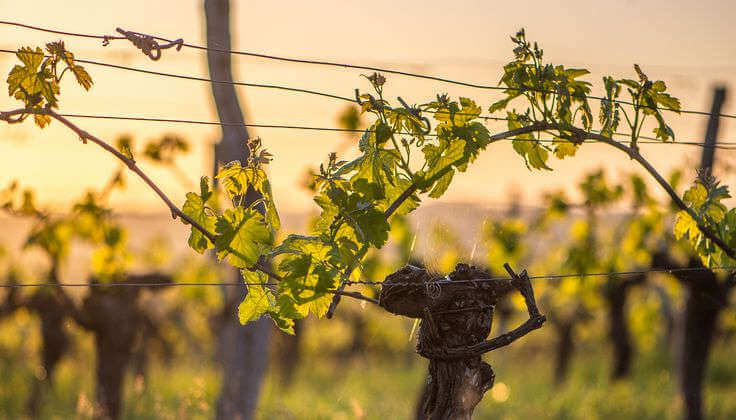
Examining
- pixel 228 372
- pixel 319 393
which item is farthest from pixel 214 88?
pixel 319 393

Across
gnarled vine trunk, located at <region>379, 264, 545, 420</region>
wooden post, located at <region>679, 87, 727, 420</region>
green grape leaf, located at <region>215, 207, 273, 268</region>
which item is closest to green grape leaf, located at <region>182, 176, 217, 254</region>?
green grape leaf, located at <region>215, 207, 273, 268</region>

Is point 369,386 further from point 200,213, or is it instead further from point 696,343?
point 200,213

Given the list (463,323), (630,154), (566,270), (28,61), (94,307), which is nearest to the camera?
(28,61)

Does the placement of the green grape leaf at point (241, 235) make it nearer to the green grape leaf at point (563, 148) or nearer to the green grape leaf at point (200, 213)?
the green grape leaf at point (200, 213)

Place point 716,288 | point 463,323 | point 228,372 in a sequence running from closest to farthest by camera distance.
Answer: point 463,323, point 228,372, point 716,288

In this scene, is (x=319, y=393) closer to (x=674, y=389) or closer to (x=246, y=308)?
(x=674, y=389)

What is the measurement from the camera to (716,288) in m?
8.34

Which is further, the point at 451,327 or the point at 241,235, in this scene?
the point at 451,327

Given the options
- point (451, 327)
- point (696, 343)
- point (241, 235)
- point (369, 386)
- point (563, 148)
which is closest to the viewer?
point (241, 235)

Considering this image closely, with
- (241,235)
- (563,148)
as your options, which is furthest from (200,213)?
(563,148)

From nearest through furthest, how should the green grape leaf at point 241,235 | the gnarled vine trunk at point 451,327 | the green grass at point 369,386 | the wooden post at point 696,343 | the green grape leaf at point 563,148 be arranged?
the green grape leaf at point 241,235
the gnarled vine trunk at point 451,327
the green grape leaf at point 563,148
the wooden post at point 696,343
the green grass at point 369,386

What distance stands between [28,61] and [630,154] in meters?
2.31

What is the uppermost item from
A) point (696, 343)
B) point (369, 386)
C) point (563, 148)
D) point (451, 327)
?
point (369, 386)

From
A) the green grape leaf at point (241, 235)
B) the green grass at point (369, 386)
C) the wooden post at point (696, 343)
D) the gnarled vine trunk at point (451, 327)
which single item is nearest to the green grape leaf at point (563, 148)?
the gnarled vine trunk at point (451, 327)
